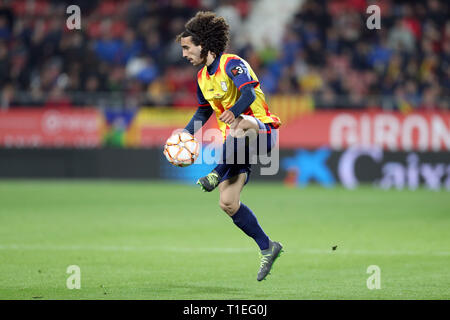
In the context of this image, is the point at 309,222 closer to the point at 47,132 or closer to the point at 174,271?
the point at 174,271

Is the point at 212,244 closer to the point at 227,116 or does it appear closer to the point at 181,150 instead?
the point at 181,150

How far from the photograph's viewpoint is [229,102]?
7.71 metres

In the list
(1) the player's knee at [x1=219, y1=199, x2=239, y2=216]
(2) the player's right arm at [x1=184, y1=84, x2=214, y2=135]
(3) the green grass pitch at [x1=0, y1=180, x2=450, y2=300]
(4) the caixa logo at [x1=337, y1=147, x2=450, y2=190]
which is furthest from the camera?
(4) the caixa logo at [x1=337, y1=147, x2=450, y2=190]

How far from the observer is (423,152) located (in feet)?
61.1

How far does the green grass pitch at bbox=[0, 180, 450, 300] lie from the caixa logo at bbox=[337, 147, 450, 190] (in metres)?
1.16

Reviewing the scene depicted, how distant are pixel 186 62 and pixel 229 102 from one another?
13.2 meters

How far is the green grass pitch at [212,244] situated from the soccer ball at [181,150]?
43.4 inches

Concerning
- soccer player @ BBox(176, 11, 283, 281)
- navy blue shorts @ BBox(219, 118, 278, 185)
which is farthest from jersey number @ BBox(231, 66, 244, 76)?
navy blue shorts @ BBox(219, 118, 278, 185)

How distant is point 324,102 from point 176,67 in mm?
4041

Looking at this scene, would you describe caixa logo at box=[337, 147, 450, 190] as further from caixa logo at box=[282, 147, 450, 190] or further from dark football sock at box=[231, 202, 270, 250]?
dark football sock at box=[231, 202, 270, 250]

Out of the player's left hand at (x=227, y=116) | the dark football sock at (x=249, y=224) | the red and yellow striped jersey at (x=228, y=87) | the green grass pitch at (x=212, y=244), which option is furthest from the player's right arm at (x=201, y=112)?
the green grass pitch at (x=212, y=244)

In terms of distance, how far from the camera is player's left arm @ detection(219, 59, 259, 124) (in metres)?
7.18

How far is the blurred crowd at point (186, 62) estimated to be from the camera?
19.6 meters

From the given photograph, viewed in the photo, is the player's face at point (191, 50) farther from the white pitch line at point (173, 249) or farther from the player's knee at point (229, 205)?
the white pitch line at point (173, 249)
